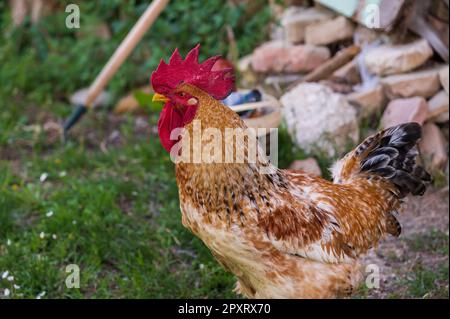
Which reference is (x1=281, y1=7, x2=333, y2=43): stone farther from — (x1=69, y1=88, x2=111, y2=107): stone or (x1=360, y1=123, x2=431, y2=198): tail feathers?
(x1=360, y1=123, x2=431, y2=198): tail feathers

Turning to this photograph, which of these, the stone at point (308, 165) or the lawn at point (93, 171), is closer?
the lawn at point (93, 171)

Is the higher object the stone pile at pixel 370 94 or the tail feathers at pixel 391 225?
the stone pile at pixel 370 94

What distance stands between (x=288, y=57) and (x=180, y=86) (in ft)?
10.2

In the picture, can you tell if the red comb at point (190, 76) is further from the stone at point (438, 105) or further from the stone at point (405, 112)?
the stone at point (438, 105)

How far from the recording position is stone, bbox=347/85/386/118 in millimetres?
5071

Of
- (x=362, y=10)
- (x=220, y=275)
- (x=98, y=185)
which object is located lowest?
(x=220, y=275)

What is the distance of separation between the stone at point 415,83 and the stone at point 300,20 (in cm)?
103

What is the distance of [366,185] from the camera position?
3182mm

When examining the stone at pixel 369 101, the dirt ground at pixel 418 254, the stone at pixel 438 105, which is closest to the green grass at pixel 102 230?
the dirt ground at pixel 418 254

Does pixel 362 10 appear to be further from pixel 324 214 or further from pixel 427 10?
pixel 324 214

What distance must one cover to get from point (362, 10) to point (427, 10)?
1.65 ft

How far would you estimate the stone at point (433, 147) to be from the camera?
4.82 meters


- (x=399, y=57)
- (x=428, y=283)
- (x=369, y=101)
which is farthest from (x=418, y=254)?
(x=399, y=57)
